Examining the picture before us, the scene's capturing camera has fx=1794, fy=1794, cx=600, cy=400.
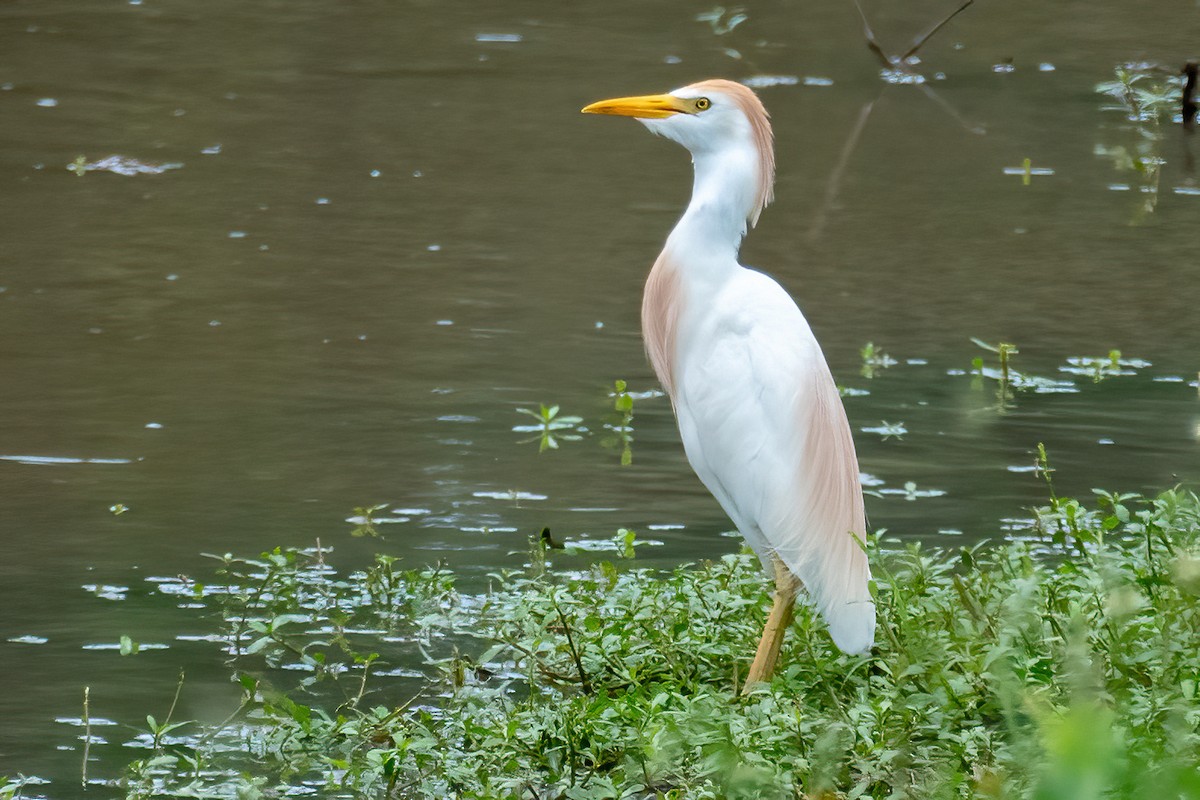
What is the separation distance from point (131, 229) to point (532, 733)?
17.5ft

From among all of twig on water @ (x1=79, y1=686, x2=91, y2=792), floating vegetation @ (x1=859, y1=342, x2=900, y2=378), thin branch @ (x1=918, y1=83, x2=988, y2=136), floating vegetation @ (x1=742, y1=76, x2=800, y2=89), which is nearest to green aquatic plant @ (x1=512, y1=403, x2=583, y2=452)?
floating vegetation @ (x1=859, y1=342, x2=900, y2=378)

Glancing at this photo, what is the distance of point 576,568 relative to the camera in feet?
15.5

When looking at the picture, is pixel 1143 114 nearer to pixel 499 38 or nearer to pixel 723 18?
pixel 723 18

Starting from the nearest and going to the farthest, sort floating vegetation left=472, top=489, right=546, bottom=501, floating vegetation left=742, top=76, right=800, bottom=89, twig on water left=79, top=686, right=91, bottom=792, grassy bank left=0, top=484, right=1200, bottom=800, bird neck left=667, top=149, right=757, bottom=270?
grassy bank left=0, top=484, right=1200, bottom=800, twig on water left=79, top=686, right=91, bottom=792, bird neck left=667, top=149, right=757, bottom=270, floating vegetation left=472, top=489, right=546, bottom=501, floating vegetation left=742, top=76, right=800, bottom=89

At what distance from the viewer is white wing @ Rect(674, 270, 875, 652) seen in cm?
377

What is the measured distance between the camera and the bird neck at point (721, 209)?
3.98 meters

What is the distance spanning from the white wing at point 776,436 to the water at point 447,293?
0.98 m

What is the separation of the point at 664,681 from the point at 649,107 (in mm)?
1295

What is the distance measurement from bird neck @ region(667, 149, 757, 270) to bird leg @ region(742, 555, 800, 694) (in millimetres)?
736

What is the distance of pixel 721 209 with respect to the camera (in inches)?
157

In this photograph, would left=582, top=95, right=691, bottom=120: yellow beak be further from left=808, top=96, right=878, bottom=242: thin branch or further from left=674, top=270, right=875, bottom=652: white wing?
left=808, top=96, right=878, bottom=242: thin branch

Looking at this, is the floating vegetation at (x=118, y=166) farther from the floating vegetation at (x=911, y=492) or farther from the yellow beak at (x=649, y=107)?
the yellow beak at (x=649, y=107)

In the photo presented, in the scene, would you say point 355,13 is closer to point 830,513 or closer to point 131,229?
point 131,229

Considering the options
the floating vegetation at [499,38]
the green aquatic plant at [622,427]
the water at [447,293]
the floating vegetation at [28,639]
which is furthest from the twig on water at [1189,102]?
the floating vegetation at [28,639]
